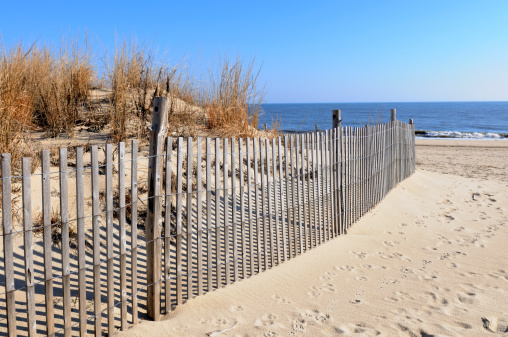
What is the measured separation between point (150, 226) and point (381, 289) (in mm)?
2176

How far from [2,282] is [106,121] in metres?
3.94

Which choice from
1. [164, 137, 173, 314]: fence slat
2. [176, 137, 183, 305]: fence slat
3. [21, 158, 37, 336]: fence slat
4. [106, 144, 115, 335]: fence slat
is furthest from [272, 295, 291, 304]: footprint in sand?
[21, 158, 37, 336]: fence slat

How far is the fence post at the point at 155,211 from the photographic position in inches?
130

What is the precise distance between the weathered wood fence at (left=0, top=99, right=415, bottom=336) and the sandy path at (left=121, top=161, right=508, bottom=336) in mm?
223

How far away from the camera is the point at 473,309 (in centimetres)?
363

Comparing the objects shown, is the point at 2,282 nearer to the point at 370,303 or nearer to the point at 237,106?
the point at 370,303

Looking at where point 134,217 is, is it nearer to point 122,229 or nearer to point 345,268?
point 122,229

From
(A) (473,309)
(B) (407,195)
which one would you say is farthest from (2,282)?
(B) (407,195)

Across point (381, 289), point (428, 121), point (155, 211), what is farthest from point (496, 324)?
point (428, 121)

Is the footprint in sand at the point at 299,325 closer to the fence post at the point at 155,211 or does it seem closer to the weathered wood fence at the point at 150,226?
the weathered wood fence at the point at 150,226

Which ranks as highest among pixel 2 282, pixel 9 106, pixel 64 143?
pixel 9 106

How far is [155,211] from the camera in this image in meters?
3.33

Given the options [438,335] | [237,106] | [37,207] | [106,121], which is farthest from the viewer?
[237,106]

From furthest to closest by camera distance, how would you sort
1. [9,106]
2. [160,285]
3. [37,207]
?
[9,106] < [37,207] < [160,285]
